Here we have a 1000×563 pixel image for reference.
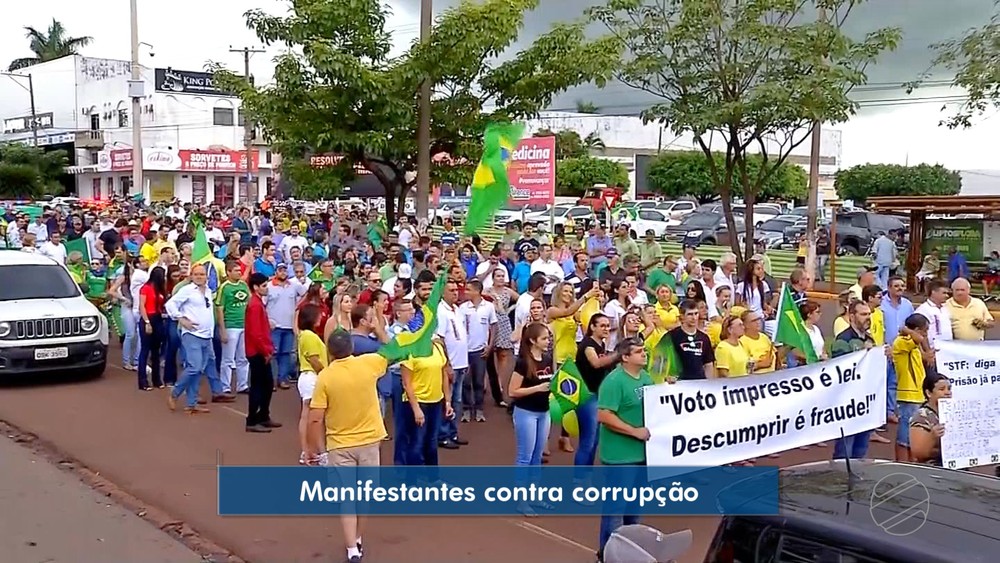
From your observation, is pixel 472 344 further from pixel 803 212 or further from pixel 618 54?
pixel 803 212

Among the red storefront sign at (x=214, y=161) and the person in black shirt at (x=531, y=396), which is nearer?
the person in black shirt at (x=531, y=396)

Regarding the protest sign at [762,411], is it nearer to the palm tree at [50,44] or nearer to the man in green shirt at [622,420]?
the man in green shirt at [622,420]

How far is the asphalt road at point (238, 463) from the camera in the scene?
7.29 metres

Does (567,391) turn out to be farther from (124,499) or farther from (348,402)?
(124,499)

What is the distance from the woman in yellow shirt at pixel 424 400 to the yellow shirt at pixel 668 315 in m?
2.76

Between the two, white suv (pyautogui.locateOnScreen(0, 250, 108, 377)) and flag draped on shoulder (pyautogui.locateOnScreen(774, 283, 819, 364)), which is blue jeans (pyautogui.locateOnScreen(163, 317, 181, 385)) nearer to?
white suv (pyautogui.locateOnScreen(0, 250, 108, 377))

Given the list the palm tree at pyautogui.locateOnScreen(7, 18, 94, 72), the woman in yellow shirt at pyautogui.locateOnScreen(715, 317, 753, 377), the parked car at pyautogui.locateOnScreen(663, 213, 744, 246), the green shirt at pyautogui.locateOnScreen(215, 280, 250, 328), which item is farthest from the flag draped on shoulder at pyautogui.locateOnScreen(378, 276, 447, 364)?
the palm tree at pyautogui.locateOnScreen(7, 18, 94, 72)

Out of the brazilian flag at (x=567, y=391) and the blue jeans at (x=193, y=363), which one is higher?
the brazilian flag at (x=567, y=391)

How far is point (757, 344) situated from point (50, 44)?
283 feet

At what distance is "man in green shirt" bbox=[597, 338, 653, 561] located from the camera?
6.73 metres

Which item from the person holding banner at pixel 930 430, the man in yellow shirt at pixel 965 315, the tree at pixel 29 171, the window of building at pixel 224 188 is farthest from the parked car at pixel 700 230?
the tree at pixel 29 171

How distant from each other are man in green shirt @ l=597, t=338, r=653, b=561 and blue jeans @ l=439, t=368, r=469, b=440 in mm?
3468

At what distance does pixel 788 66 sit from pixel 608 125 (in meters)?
58.9

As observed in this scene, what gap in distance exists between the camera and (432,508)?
830 cm
